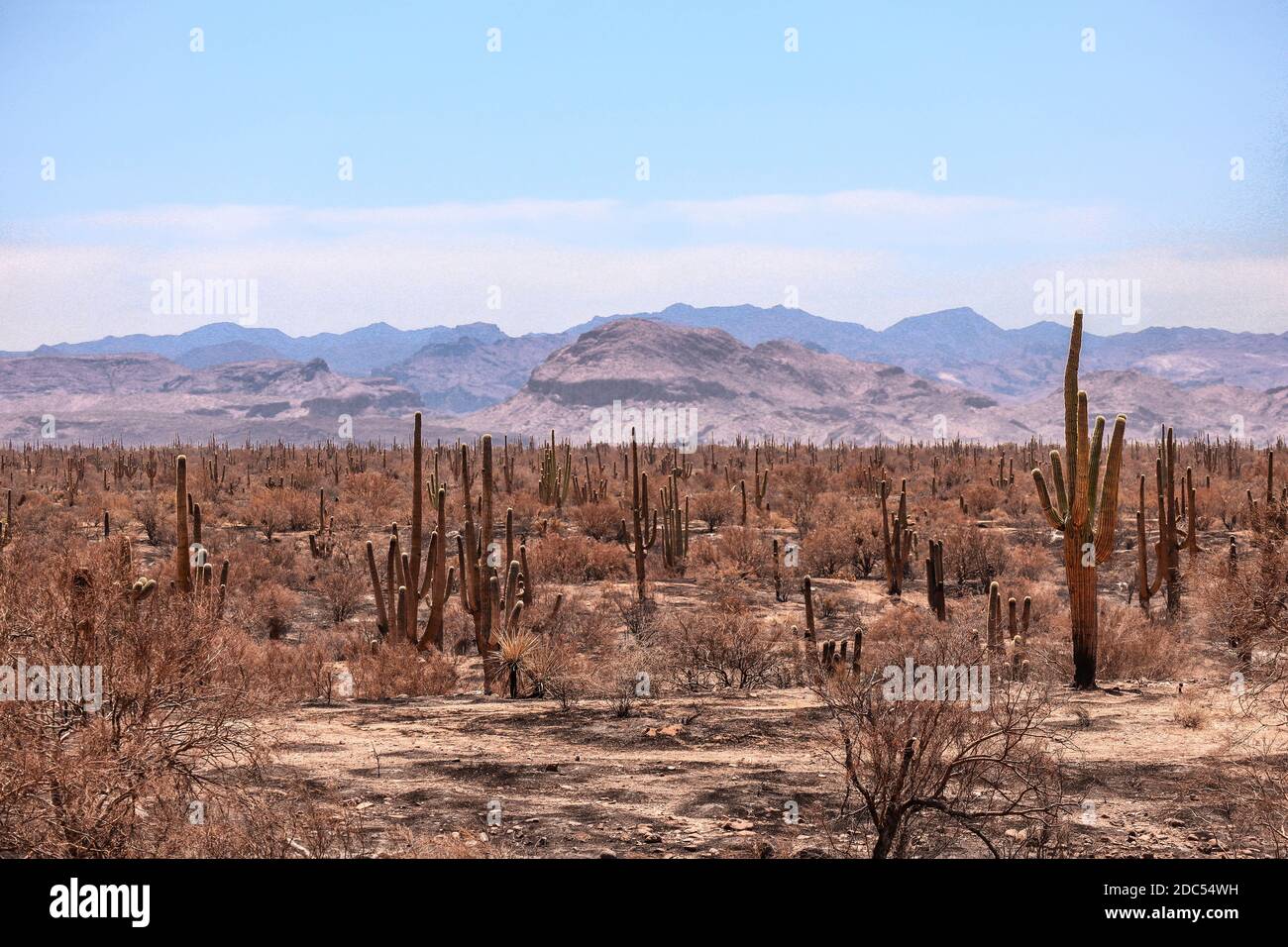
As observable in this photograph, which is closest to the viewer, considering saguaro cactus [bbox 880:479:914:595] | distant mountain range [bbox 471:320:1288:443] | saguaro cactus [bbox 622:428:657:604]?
saguaro cactus [bbox 622:428:657:604]

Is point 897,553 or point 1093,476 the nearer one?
point 1093,476

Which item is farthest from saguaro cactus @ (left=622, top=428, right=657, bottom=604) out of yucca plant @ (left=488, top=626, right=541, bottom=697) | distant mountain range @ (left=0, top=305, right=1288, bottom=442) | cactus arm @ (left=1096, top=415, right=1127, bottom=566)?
distant mountain range @ (left=0, top=305, right=1288, bottom=442)

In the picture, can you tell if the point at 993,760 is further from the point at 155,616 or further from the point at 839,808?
the point at 155,616

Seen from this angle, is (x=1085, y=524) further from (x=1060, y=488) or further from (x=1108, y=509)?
(x=1060, y=488)

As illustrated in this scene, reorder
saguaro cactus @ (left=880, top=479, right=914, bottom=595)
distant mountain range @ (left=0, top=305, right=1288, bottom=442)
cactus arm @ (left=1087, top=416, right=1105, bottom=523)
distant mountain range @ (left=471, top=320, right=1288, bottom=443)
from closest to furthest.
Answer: cactus arm @ (left=1087, top=416, right=1105, bottom=523) < saguaro cactus @ (left=880, top=479, right=914, bottom=595) < distant mountain range @ (left=471, top=320, right=1288, bottom=443) < distant mountain range @ (left=0, top=305, right=1288, bottom=442)

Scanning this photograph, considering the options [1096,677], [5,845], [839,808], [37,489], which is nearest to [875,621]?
[1096,677]

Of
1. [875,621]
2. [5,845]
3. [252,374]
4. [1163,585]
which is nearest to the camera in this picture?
[5,845]

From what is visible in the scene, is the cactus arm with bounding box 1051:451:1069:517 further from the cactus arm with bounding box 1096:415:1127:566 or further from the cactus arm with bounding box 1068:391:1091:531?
the cactus arm with bounding box 1096:415:1127:566

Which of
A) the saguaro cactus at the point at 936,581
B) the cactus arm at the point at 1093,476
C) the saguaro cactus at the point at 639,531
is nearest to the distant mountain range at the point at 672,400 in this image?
the saguaro cactus at the point at 639,531

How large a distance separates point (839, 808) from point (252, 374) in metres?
195

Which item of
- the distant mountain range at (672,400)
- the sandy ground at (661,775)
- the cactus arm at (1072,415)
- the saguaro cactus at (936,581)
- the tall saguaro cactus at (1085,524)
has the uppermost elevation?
the distant mountain range at (672,400)

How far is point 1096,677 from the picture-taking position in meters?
14.1

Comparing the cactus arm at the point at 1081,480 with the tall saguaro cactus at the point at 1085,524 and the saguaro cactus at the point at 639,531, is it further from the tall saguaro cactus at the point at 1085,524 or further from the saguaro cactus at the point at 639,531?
the saguaro cactus at the point at 639,531

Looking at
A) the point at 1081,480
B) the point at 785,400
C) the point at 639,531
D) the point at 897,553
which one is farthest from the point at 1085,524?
the point at 785,400
